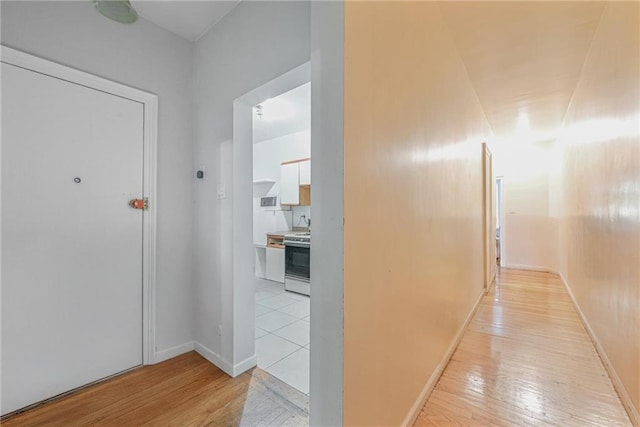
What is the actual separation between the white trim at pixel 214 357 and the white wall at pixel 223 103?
15 millimetres

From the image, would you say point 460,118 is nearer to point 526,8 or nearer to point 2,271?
point 526,8

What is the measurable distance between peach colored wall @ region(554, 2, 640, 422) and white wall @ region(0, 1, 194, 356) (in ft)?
9.90

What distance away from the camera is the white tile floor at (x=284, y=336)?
81.8 inches

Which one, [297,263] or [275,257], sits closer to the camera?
[297,263]

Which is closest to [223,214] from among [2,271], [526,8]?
[2,271]

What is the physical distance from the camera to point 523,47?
228 cm

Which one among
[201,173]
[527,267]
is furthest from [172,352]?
[527,267]

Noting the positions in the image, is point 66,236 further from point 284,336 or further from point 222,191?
point 284,336

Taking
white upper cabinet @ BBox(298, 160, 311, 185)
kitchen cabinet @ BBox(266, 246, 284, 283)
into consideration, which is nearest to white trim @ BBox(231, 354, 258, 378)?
kitchen cabinet @ BBox(266, 246, 284, 283)

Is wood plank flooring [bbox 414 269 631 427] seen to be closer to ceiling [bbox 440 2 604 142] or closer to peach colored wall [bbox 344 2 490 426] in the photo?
peach colored wall [bbox 344 2 490 426]

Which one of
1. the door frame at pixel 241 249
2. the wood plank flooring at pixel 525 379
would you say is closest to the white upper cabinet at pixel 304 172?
the door frame at pixel 241 249

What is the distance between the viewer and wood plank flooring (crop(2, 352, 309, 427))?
1.57 meters

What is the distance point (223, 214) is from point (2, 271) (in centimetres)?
125

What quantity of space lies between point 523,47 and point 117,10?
313cm
